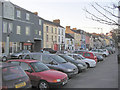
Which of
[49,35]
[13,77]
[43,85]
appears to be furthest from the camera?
[49,35]

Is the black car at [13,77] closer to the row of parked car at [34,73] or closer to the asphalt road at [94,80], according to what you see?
the row of parked car at [34,73]

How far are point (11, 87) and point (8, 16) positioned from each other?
79.9ft

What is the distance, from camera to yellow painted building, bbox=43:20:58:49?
1594 inches

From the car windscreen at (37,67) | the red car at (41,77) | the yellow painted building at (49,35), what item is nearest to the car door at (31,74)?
the red car at (41,77)

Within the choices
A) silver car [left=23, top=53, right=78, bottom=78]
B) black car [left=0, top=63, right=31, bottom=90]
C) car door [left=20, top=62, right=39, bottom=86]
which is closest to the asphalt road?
silver car [left=23, top=53, right=78, bottom=78]

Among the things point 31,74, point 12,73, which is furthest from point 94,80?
point 12,73

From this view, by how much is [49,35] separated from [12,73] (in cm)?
3720

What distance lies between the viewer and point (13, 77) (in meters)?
5.37

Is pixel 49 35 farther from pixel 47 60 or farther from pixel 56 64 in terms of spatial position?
pixel 56 64

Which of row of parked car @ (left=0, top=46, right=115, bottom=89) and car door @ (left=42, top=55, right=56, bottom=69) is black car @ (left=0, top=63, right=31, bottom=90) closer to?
row of parked car @ (left=0, top=46, right=115, bottom=89)

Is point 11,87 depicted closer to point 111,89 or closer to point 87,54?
point 111,89

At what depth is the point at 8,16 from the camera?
88.9ft

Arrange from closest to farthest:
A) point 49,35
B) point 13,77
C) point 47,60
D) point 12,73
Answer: point 13,77 < point 12,73 < point 47,60 < point 49,35

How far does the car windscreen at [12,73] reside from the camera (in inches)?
207
